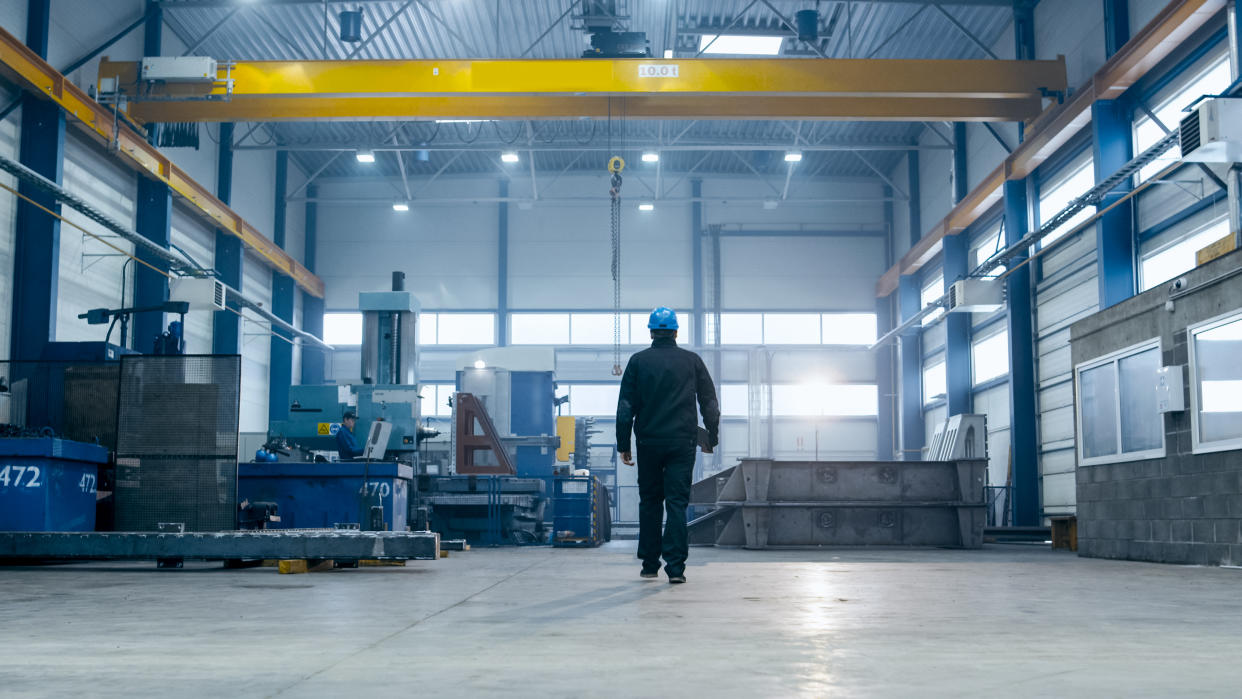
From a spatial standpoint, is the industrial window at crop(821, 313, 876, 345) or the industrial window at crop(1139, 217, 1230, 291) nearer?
the industrial window at crop(1139, 217, 1230, 291)

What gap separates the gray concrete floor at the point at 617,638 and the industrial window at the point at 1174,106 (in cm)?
946

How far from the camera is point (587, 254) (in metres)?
28.4

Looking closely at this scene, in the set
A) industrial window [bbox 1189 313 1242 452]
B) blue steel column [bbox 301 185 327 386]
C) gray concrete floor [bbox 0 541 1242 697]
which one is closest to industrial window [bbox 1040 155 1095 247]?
industrial window [bbox 1189 313 1242 452]

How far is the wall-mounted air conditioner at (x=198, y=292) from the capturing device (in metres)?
18.3

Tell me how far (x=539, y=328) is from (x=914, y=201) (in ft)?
32.4

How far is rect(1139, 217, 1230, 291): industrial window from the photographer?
13562 mm

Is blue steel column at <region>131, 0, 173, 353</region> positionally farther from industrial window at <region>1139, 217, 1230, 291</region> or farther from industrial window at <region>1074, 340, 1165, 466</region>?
industrial window at <region>1139, 217, 1230, 291</region>

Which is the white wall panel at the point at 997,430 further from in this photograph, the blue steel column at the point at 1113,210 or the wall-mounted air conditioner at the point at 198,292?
the wall-mounted air conditioner at the point at 198,292

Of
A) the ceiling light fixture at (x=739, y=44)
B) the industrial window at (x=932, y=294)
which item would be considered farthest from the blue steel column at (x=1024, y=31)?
the industrial window at (x=932, y=294)

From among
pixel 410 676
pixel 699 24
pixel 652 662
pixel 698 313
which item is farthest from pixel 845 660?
pixel 698 313

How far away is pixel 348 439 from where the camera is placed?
12.1 meters

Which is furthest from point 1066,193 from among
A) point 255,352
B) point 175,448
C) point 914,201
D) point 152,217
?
point 255,352

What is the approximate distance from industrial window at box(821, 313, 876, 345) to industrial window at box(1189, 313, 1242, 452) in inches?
759

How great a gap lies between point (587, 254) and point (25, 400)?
18.4 metres
